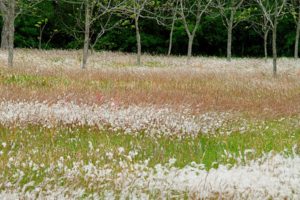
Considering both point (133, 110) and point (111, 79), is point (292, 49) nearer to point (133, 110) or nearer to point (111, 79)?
point (111, 79)

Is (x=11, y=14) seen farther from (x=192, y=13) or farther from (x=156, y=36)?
(x=156, y=36)

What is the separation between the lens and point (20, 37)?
51219 millimetres

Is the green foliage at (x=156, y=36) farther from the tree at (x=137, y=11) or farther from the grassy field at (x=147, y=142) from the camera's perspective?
the grassy field at (x=147, y=142)

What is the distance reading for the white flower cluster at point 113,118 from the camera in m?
7.26

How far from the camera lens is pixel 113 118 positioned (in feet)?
25.3

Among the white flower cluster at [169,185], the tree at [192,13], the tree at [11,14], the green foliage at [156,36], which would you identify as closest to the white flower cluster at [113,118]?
the white flower cluster at [169,185]

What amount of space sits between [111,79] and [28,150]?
30.2 ft

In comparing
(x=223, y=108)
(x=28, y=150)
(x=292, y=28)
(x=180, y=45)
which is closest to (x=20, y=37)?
(x=180, y=45)

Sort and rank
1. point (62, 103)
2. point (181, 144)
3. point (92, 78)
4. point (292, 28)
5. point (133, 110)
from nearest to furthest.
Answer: point (181, 144)
point (133, 110)
point (62, 103)
point (92, 78)
point (292, 28)

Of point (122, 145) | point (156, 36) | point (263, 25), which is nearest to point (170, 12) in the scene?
point (156, 36)

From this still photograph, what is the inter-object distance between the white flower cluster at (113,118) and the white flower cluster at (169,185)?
2432mm

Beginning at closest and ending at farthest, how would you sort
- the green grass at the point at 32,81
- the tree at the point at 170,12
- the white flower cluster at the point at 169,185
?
the white flower cluster at the point at 169,185 → the green grass at the point at 32,81 → the tree at the point at 170,12

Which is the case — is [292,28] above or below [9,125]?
above

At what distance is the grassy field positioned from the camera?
4125 mm
